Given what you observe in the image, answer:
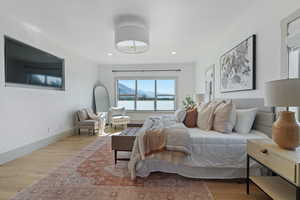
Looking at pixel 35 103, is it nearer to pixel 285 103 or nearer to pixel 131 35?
pixel 131 35

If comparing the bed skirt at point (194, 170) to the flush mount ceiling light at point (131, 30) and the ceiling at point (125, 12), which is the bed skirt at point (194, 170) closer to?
the flush mount ceiling light at point (131, 30)

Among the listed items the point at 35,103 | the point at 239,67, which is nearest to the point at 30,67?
the point at 35,103

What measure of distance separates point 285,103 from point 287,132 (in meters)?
0.30

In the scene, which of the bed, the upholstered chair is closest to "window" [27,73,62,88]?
the upholstered chair

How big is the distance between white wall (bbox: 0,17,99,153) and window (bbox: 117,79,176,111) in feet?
6.44

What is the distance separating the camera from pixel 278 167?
1.45m

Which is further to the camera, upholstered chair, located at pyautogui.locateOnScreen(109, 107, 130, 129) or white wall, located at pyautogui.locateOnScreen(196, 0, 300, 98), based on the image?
upholstered chair, located at pyautogui.locateOnScreen(109, 107, 130, 129)

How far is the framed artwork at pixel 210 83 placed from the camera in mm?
4598

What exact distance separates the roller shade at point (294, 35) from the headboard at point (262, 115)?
0.82 metres

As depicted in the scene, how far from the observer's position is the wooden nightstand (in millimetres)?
1289

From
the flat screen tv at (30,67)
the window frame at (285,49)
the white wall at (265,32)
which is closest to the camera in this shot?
the window frame at (285,49)

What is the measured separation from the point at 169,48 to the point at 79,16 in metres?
2.67

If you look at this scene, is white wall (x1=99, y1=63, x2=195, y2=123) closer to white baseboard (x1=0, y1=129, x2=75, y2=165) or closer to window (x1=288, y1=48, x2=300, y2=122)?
white baseboard (x1=0, y1=129, x2=75, y2=165)

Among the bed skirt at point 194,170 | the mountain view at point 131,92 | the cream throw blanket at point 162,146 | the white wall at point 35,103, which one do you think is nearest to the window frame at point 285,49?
the bed skirt at point 194,170
